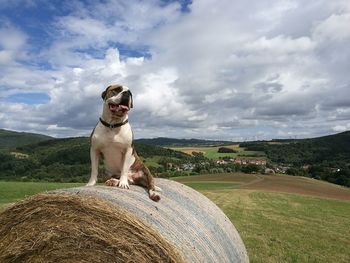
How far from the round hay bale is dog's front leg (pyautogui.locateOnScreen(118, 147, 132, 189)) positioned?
147mm

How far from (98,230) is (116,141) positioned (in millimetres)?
1136

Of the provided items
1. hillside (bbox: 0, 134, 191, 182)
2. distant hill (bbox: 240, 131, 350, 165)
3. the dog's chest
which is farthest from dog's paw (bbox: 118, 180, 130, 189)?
distant hill (bbox: 240, 131, 350, 165)

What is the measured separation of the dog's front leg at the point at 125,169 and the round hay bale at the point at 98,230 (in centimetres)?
15

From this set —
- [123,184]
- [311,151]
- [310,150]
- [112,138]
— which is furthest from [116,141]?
[310,150]

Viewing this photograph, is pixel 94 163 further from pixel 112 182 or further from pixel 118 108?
pixel 118 108

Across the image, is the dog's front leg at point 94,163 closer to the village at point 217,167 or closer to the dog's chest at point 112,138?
the dog's chest at point 112,138

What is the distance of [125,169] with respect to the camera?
5285 millimetres

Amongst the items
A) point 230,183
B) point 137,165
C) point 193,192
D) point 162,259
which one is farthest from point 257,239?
point 230,183

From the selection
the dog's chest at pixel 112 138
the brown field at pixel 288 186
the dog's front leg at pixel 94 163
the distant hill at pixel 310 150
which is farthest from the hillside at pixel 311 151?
the dog's chest at pixel 112 138

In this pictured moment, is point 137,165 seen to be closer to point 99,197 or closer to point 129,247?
point 99,197

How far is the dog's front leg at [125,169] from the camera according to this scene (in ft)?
17.1

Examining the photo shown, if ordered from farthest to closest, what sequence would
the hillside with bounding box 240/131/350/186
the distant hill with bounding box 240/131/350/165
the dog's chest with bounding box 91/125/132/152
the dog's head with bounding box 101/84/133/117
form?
the distant hill with bounding box 240/131/350/165, the hillside with bounding box 240/131/350/186, the dog's chest with bounding box 91/125/132/152, the dog's head with bounding box 101/84/133/117

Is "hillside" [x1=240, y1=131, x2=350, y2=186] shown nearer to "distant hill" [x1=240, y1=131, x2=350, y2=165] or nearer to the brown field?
"distant hill" [x1=240, y1=131, x2=350, y2=165]

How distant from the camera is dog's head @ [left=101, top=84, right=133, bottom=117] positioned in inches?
193
